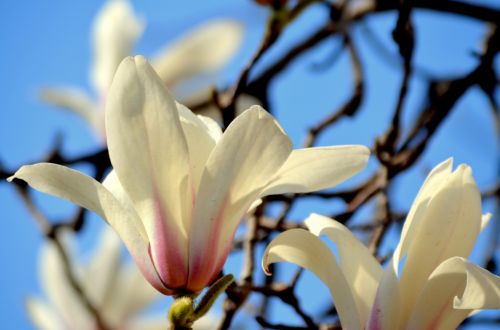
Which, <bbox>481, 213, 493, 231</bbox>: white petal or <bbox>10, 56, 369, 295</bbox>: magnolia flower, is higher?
<bbox>10, 56, 369, 295</bbox>: magnolia flower

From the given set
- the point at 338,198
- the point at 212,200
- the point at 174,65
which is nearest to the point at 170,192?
the point at 212,200

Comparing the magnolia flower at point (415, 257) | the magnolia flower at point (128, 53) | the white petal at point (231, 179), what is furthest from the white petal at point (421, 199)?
the magnolia flower at point (128, 53)

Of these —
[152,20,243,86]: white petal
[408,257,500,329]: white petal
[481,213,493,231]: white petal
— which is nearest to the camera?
[408,257,500,329]: white petal

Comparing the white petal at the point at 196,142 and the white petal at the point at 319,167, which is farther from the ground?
the white petal at the point at 196,142

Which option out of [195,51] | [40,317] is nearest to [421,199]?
[195,51]

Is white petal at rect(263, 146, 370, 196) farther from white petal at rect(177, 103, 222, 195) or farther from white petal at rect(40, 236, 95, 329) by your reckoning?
white petal at rect(40, 236, 95, 329)

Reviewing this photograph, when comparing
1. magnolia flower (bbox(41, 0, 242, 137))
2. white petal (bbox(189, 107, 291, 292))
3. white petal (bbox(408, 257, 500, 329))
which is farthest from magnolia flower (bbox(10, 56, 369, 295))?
magnolia flower (bbox(41, 0, 242, 137))

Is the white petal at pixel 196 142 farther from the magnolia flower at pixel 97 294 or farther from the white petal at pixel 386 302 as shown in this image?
the magnolia flower at pixel 97 294
